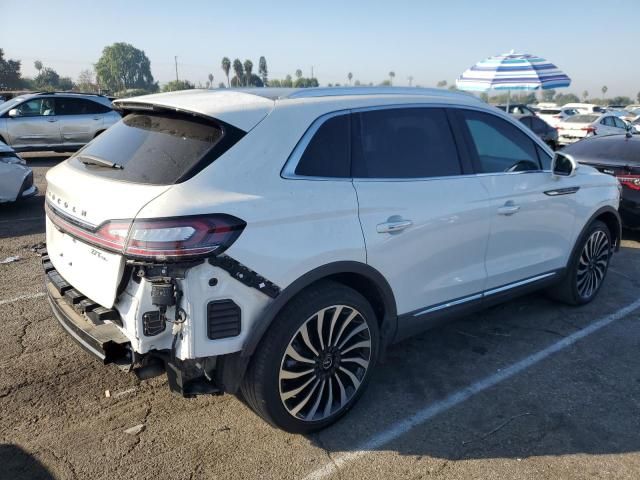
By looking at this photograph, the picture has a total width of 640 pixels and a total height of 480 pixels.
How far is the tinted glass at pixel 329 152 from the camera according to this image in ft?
9.18

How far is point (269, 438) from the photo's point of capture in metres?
2.93

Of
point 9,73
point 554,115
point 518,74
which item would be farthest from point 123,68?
point 518,74

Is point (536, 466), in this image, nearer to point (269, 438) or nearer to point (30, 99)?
point (269, 438)

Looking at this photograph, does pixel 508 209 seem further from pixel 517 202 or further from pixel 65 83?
pixel 65 83

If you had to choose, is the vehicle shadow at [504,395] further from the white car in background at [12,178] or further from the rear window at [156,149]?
the white car in background at [12,178]

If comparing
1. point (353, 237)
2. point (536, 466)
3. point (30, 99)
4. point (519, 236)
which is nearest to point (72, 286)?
point (353, 237)

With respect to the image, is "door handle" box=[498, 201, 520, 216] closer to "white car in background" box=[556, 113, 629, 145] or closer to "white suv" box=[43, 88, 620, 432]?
"white suv" box=[43, 88, 620, 432]

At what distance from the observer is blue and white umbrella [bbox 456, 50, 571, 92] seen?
13.7m

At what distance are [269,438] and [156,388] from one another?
896mm

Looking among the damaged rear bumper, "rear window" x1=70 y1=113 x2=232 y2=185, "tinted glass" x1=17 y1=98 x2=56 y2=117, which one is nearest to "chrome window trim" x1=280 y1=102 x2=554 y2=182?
"rear window" x1=70 y1=113 x2=232 y2=185

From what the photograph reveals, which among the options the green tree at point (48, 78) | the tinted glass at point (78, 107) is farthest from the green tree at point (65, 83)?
the tinted glass at point (78, 107)

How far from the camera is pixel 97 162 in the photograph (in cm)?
292

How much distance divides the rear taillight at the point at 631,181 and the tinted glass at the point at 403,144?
14.8ft

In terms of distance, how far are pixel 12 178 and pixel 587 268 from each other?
294 inches
